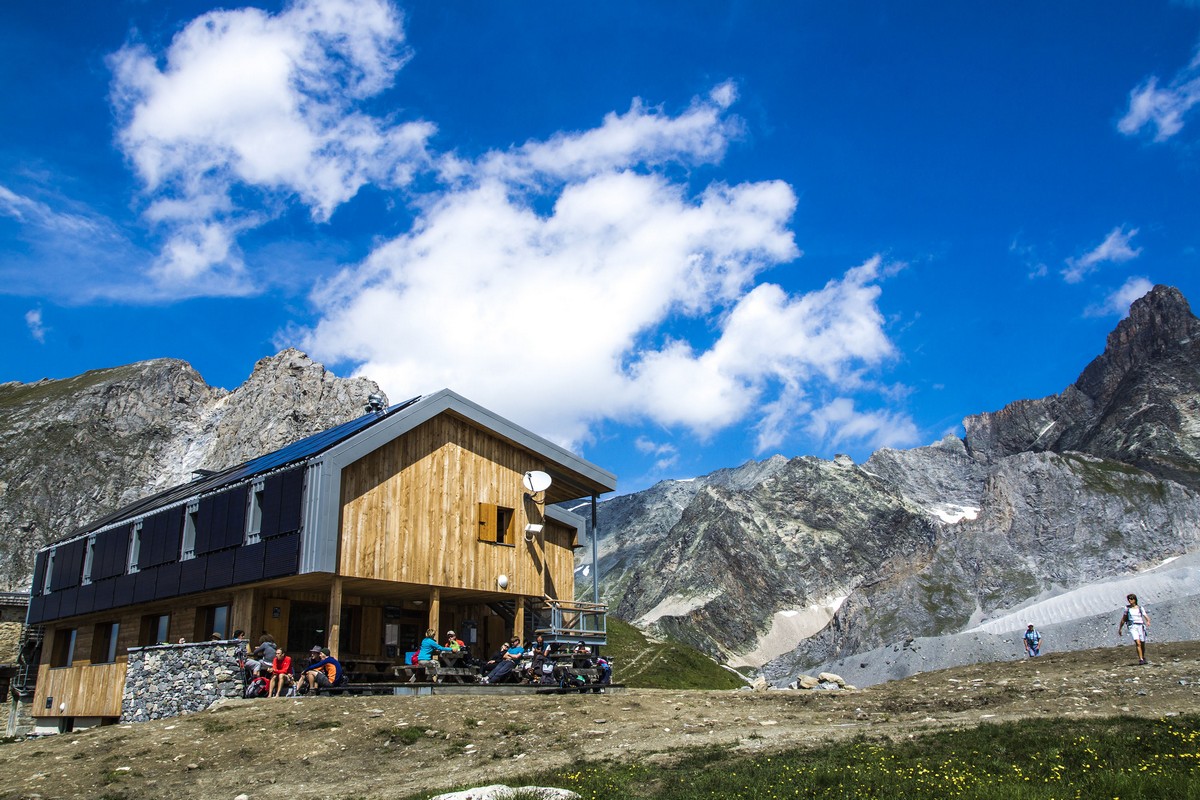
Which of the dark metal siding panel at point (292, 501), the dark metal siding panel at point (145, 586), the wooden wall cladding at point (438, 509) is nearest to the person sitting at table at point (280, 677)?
the wooden wall cladding at point (438, 509)

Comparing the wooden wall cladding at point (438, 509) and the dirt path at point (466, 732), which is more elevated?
the wooden wall cladding at point (438, 509)

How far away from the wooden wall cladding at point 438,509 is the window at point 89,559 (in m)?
17.3

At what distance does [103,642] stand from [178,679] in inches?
663

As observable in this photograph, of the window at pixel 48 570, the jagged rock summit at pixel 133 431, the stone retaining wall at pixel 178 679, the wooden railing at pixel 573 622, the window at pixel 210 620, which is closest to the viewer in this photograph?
the stone retaining wall at pixel 178 679

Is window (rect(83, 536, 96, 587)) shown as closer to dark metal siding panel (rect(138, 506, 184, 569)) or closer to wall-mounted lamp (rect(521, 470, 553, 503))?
dark metal siding panel (rect(138, 506, 184, 569))

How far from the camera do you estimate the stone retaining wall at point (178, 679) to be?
2383 centimetres

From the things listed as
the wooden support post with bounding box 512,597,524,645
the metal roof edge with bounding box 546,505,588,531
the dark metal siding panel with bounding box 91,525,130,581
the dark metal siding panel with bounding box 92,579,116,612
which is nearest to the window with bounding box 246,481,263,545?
the wooden support post with bounding box 512,597,524,645

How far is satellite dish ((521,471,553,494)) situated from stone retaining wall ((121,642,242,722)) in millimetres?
11843

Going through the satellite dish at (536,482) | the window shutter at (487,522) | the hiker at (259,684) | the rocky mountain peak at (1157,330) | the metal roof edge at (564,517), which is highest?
the rocky mountain peak at (1157,330)

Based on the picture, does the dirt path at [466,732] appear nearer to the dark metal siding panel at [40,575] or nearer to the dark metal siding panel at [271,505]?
the dark metal siding panel at [271,505]

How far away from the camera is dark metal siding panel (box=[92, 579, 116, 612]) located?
35438 millimetres

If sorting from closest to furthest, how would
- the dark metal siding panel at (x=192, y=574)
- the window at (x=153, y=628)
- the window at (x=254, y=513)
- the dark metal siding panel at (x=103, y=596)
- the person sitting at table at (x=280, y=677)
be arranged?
the person sitting at table at (x=280, y=677) < the window at (x=254, y=513) < the dark metal siding panel at (x=192, y=574) < the window at (x=153, y=628) < the dark metal siding panel at (x=103, y=596)

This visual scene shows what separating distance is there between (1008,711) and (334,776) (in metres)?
12.0

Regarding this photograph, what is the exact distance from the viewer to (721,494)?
185750 mm
